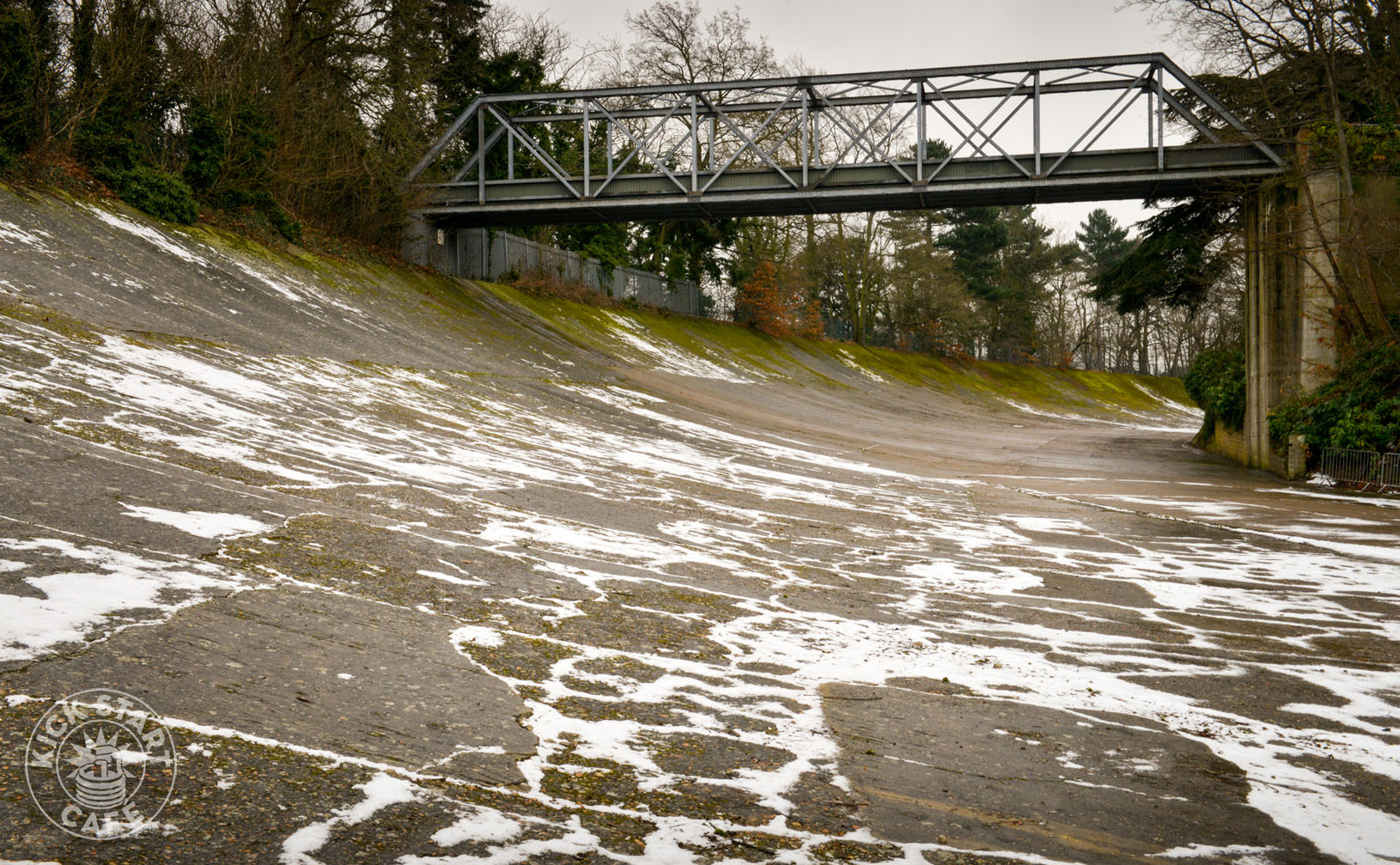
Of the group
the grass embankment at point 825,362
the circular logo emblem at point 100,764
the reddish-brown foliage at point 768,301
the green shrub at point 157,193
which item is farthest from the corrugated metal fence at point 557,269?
the circular logo emblem at point 100,764

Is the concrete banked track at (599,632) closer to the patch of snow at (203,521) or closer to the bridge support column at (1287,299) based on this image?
the patch of snow at (203,521)

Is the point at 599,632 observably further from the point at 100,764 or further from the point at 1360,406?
the point at 1360,406

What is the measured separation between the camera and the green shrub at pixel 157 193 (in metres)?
19.3

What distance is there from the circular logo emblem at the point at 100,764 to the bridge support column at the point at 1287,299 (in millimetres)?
23766

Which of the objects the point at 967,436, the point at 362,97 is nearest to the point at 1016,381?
the point at 967,436

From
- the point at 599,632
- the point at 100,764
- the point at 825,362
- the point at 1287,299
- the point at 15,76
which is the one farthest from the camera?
the point at 825,362

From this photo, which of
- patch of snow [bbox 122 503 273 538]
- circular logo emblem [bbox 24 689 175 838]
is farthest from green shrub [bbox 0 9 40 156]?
circular logo emblem [bbox 24 689 175 838]

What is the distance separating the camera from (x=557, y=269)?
128 feet

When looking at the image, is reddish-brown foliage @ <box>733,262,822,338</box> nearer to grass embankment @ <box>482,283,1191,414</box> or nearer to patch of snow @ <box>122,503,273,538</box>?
grass embankment @ <box>482,283,1191,414</box>

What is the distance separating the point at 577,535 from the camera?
995cm

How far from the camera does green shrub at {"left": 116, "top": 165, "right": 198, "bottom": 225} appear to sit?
761 inches

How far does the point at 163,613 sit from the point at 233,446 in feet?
16.5

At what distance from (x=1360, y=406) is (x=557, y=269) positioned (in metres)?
28.0

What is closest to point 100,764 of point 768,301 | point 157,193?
point 157,193
